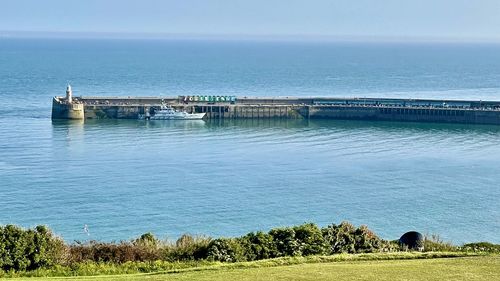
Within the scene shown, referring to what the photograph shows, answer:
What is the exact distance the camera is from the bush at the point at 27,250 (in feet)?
76.3

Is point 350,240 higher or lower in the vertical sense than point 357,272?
lower

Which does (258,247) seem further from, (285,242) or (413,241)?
(413,241)

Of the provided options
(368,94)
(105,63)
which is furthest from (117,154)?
(105,63)

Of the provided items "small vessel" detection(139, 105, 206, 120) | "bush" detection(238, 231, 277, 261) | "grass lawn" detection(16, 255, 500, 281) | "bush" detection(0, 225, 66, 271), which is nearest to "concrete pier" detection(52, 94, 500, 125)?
"small vessel" detection(139, 105, 206, 120)

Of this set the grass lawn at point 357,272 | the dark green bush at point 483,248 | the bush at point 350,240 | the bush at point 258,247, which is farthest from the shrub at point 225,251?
the dark green bush at point 483,248

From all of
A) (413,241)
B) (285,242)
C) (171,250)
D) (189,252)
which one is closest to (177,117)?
(413,241)

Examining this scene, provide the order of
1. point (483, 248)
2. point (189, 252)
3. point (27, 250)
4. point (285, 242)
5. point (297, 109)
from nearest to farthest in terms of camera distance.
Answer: point (27, 250) < point (189, 252) < point (285, 242) < point (483, 248) < point (297, 109)

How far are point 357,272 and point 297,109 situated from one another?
63.1 metres

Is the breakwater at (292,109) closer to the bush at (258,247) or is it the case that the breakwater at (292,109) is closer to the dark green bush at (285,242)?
the dark green bush at (285,242)

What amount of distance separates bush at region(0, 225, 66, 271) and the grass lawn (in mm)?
2525

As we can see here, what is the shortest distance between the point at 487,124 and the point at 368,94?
97.8ft

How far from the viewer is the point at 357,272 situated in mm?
20781

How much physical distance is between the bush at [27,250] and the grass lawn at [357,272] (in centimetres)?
253

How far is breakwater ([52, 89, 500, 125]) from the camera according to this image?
80812 millimetres
